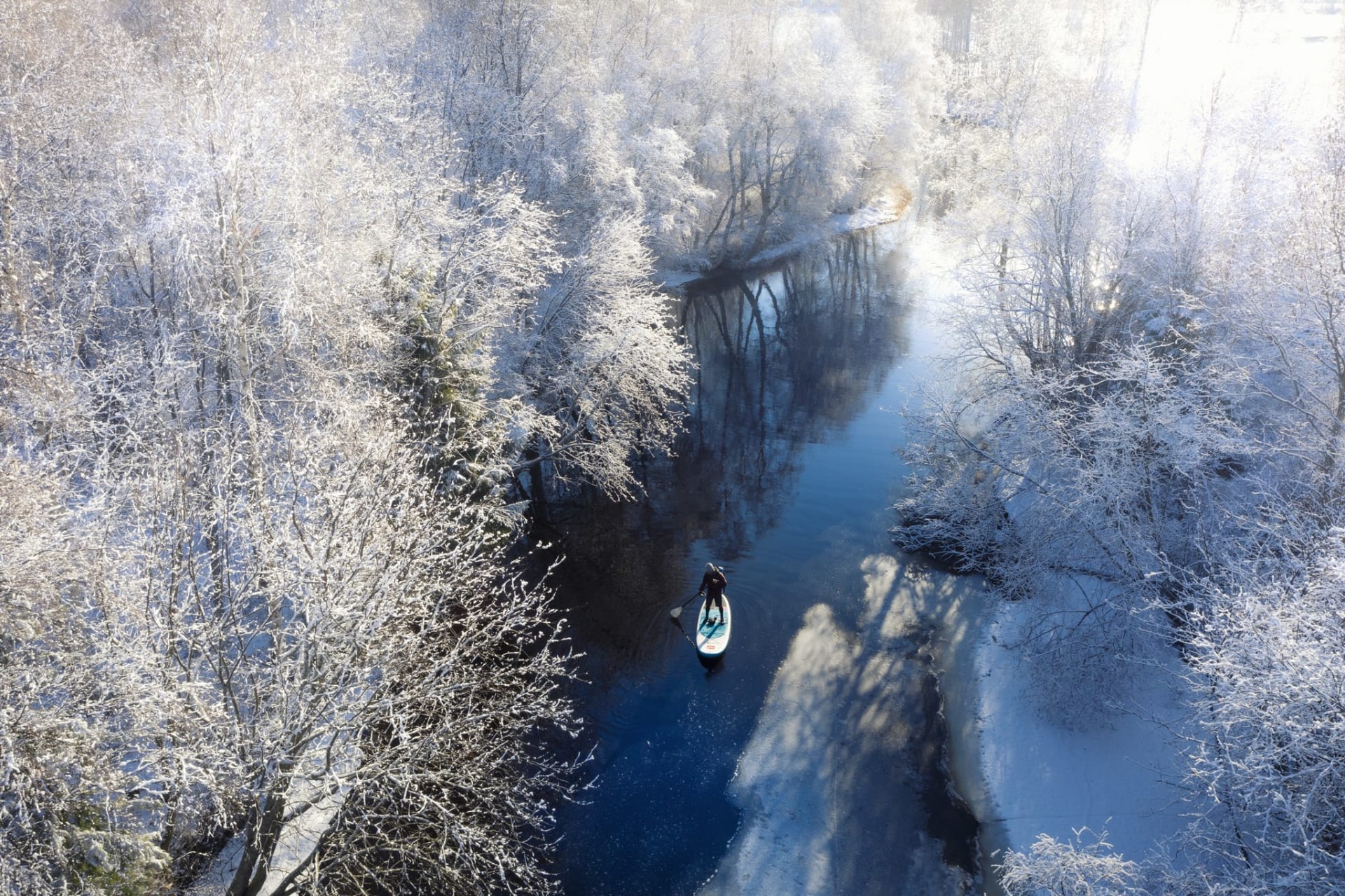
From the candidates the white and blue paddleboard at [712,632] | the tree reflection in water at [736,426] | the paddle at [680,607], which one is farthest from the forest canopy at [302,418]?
the paddle at [680,607]

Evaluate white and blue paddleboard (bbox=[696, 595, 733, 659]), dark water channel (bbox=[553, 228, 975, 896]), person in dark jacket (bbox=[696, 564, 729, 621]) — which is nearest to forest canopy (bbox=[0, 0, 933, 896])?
dark water channel (bbox=[553, 228, 975, 896])

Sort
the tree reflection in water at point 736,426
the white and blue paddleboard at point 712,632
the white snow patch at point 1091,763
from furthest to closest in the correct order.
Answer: the tree reflection in water at point 736,426, the white and blue paddleboard at point 712,632, the white snow patch at point 1091,763

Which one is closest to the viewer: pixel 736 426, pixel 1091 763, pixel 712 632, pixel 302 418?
pixel 302 418

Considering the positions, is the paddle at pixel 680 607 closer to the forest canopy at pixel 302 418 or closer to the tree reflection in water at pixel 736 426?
the tree reflection in water at pixel 736 426

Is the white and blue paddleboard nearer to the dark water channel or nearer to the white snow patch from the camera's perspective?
the dark water channel

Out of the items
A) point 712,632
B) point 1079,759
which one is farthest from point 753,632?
point 1079,759

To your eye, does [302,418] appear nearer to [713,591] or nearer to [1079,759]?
[713,591]

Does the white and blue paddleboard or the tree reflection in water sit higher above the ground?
the white and blue paddleboard
